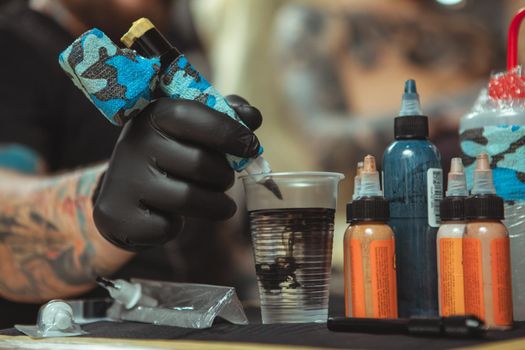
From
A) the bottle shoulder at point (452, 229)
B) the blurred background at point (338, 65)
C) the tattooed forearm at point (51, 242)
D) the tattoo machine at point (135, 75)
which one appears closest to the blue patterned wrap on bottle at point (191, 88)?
the tattoo machine at point (135, 75)

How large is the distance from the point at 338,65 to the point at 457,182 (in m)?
1.46

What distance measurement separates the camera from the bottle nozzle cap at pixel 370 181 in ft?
2.61

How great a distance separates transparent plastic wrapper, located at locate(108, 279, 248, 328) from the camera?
847 mm

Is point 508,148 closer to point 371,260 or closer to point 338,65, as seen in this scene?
point 371,260

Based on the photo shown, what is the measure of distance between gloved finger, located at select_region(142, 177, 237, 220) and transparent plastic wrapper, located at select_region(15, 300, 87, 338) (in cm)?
16

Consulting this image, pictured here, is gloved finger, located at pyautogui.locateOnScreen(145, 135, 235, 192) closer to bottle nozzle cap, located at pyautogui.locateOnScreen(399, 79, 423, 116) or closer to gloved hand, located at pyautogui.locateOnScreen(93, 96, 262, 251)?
gloved hand, located at pyautogui.locateOnScreen(93, 96, 262, 251)

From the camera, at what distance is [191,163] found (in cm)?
87

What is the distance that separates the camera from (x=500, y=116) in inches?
34.3

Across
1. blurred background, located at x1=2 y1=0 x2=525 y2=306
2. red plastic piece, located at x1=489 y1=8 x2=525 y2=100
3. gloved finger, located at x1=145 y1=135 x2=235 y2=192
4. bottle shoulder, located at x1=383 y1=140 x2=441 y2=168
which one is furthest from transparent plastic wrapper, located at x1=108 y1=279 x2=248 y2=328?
blurred background, located at x1=2 y1=0 x2=525 y2=306

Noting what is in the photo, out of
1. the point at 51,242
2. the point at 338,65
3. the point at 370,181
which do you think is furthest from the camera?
the point at 338,65

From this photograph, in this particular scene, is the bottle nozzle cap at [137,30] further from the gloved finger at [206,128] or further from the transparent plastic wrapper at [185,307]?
the transparent plastic wrapper at [185,307]

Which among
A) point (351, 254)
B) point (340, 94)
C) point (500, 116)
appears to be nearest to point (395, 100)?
point (340, 94)

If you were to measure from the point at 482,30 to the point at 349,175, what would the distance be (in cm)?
54

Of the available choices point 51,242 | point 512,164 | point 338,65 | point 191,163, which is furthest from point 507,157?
point 338,65
